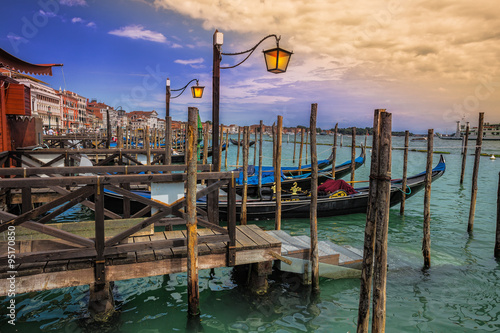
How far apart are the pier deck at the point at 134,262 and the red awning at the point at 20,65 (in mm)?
5126

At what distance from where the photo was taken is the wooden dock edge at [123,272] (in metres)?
3.64

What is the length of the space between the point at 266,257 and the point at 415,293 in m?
2.89

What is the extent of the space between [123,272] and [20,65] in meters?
6.42

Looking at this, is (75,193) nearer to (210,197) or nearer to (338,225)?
(210,197)

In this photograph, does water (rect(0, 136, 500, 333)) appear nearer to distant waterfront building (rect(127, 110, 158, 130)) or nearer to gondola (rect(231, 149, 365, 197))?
gondola (rect(231, 149, 365, 197))

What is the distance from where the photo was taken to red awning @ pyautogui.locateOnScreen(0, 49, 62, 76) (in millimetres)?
7027

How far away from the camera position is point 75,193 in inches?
141

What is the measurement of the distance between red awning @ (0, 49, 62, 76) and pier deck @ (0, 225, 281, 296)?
202 inches

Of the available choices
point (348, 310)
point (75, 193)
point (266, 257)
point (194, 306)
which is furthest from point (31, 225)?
point (348, 310)

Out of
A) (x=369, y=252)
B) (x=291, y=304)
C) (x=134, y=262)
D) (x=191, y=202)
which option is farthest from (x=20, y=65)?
(x=369, y=252)

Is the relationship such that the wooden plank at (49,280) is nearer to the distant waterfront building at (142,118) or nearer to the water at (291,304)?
the water at (291,304)

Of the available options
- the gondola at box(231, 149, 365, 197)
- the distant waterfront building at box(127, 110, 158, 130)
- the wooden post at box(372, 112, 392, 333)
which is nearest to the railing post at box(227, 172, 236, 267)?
the wooden post at box(372, 112, 392, 333)

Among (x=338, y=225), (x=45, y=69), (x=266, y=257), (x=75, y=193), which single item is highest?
(x=45, y=69)

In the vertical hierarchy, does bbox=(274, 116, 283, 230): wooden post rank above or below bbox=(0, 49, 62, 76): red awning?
below
